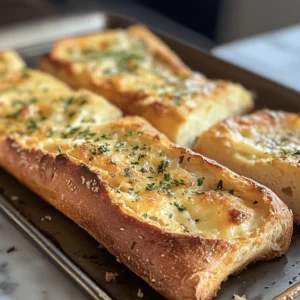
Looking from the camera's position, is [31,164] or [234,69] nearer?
[31,164]

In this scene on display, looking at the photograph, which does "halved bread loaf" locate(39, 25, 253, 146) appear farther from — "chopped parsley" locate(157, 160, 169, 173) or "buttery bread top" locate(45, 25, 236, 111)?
"chopped parsley" locate(157, 160, 169, 173)

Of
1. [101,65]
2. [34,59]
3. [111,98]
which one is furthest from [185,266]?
[34,59]

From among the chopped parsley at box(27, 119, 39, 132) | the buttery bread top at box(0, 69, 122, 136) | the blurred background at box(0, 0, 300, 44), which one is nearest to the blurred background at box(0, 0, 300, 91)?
the blurred background at box(0, 0, 300, 44)

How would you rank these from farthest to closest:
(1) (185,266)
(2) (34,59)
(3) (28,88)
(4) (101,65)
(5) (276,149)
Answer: (2) (34,59) < (4) (101,65) < (3) (28,88) < (5) (276,149) < (1) (185,266)

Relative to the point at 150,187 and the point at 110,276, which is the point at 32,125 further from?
the point at 110,276

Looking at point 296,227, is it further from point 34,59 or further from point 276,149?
point 34,59

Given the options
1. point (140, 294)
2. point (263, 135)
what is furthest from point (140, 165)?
point (263, 135)

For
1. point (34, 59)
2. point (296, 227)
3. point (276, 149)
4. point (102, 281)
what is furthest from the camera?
point (34, 59)
